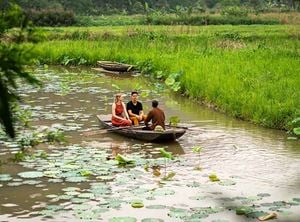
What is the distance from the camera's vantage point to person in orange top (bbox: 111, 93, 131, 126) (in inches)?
454

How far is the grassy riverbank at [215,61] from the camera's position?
13.2 m

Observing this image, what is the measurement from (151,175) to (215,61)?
471 inches

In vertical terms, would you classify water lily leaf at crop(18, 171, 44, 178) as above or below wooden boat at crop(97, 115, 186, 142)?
below

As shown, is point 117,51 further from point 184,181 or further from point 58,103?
point 184,181

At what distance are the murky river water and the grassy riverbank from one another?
751mm

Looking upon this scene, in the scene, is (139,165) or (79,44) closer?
(139,165)

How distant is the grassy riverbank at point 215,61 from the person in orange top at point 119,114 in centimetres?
273

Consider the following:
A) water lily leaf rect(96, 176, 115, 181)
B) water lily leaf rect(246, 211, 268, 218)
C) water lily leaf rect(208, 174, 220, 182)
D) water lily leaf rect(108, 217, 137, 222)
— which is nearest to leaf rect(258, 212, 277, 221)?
water lily leaf rect(246, 211, 268, 218)

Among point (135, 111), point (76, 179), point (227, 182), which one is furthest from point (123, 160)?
point (135, 111)

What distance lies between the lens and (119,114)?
12.0 m

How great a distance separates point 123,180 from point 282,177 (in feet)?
8.20

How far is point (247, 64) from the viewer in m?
18.4

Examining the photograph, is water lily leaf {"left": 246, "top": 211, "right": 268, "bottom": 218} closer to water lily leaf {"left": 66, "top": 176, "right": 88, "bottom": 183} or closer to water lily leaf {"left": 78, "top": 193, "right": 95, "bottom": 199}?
water lily leaf {"left": 78, "top": 193, "right": 95, "bottom": 199}

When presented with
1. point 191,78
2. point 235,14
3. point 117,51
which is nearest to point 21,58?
point 191,78
